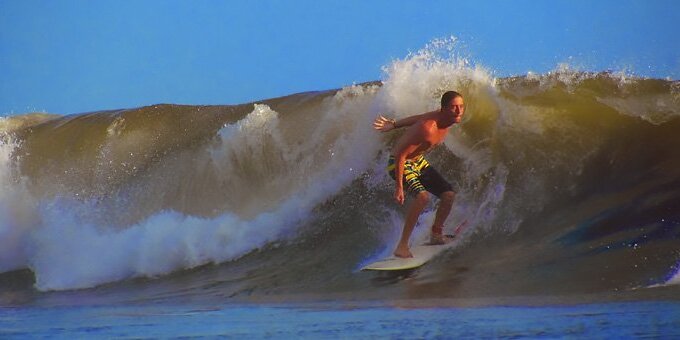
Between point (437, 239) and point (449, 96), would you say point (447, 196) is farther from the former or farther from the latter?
point (449, 96)

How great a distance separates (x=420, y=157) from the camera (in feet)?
20.5

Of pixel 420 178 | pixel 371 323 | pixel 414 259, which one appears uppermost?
pixel 420 178

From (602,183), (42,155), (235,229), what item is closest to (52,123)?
(42,155)

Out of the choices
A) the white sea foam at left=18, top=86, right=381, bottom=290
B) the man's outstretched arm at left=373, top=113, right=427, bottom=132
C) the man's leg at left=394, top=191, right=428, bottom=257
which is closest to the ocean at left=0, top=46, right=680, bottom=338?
the white sea foam at left=18, top=86, right=381, bottom=290

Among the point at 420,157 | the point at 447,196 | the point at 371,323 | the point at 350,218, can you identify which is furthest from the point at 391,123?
the point at 371,323

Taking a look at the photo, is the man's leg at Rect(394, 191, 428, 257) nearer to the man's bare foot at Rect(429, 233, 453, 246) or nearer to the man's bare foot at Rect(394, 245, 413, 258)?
the man's bare foot at Rect(394, 245, 413, 258)

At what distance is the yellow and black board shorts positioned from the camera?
6.18 m

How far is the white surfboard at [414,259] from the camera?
6.29 metres

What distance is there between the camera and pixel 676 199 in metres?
6.43

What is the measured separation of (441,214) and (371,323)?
240cm

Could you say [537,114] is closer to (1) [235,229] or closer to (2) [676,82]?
(2) [676,82]

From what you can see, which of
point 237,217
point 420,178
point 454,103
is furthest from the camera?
point 237,217

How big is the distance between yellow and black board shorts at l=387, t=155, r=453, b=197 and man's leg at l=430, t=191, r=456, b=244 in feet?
0.14

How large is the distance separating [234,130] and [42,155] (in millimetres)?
3520
